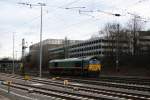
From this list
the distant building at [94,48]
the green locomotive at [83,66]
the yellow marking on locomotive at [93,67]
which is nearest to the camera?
the yellow marking on locomotive at [93,67]

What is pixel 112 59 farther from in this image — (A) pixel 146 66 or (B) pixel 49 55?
(B) pixel 49 55

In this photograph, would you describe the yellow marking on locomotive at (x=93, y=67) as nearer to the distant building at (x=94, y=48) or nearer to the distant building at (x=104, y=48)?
the distant building at (x=104, y=48)

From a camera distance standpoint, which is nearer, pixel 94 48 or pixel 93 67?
pixel 93 67

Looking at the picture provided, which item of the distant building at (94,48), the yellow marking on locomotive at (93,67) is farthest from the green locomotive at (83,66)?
the distant building at (94,48)

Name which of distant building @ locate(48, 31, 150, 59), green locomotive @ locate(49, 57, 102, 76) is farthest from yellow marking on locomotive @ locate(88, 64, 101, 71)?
distant building @ locate(48, 31, 150, 59)

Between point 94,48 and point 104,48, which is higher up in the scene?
point 94,48

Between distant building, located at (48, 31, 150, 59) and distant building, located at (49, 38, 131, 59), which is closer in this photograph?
distant building, located at (48, 31, 150, 59)

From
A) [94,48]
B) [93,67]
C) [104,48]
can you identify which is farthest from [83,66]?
[94,48]

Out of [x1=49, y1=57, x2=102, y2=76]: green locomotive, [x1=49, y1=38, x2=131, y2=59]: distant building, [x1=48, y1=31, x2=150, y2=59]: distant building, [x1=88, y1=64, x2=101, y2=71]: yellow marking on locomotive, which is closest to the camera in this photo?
[x1=88, y1=64, x2=101, y2=71]: yellow marking on locomotive

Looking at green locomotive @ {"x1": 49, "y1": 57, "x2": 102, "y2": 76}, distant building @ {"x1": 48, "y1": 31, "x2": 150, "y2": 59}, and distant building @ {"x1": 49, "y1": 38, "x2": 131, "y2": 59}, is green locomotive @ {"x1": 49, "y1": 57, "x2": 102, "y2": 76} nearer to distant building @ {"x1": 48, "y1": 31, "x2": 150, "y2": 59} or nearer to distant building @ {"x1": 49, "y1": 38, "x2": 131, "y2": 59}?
distant building @ {"x1": 48, "y1": 31, "x2": 150, "y2": 59}

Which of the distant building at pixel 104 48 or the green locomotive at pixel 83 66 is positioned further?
the distant building at pixel 104 48

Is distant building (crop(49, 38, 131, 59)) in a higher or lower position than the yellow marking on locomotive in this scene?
higher

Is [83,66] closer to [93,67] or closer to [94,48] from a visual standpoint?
[93,67]

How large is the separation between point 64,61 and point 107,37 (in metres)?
39.5
